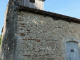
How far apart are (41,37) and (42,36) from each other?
98 millimetres

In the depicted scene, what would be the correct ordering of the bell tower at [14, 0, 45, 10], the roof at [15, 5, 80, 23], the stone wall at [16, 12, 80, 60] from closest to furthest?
the stone wall at [16, 12, 80, 60] → the roof at [15, 5, 80, 23] → the bell tower at [14, 0, 45, 10]

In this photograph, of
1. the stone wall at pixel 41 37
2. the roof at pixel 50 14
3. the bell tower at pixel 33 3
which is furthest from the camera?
the bell tower at pixel 33 3

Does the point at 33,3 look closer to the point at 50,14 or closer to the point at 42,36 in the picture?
the point at 50,14

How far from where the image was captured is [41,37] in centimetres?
548

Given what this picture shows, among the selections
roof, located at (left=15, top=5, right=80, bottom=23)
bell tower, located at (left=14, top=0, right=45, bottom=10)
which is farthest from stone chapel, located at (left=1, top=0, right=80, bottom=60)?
bell tower, located at (left=14, top=0, right=45, bottom=10)

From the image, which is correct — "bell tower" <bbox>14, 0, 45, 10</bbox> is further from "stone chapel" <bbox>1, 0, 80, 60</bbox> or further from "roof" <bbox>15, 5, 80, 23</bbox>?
"roof" <bbox>15, 5, 80, 23</bbox>

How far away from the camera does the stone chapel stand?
16.5ft

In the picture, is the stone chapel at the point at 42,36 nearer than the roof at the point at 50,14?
Yes

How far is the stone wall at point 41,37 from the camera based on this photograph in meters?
4.99

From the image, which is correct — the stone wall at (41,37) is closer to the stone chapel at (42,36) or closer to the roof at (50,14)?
the stone chapel at (42,36)

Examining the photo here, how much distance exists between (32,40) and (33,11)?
1.82m

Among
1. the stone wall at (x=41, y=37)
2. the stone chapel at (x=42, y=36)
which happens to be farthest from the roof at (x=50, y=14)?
the stone wall at (x=41, y=37)

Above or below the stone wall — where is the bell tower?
above

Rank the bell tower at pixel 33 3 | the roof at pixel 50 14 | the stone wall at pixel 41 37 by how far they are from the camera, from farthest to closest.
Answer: the bell tower at pixel 33 3, the roof at pixel 50 14, the stone wall at pixel 41 37
